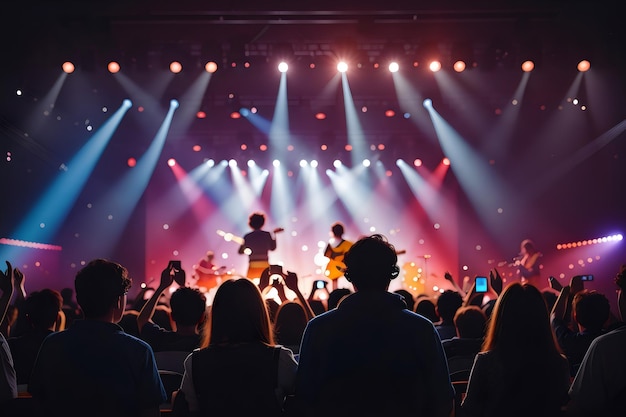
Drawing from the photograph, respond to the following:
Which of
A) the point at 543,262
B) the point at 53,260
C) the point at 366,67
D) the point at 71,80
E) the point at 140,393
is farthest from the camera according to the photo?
the point at 543,262

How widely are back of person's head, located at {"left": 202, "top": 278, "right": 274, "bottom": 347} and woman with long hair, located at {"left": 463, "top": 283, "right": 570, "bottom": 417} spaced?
0.99m

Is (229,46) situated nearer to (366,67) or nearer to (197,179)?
(366,67)

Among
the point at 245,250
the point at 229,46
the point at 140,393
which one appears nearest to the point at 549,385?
the point at 140,393

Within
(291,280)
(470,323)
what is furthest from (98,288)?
(470,323)

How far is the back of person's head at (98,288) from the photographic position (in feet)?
9.11

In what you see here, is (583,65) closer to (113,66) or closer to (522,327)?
(113,66)

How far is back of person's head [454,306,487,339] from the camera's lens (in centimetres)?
430

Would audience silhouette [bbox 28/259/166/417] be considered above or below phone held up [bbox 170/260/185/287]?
below

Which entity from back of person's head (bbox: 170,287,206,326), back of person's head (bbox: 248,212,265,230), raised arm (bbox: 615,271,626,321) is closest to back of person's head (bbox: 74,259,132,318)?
back of person's head (bbox: 170,287,206,326)

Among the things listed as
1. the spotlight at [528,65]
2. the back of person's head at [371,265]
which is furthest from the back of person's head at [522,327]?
the spotlight at [528,65]

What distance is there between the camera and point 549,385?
8.94ft

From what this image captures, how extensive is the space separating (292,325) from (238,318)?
1.89 meters

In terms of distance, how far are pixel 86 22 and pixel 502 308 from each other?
29.5ft

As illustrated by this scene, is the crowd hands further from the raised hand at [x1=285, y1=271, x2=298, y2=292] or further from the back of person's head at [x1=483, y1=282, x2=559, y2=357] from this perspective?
the raised hand at [x1=285, y1=271, x2=298, y2=292]
